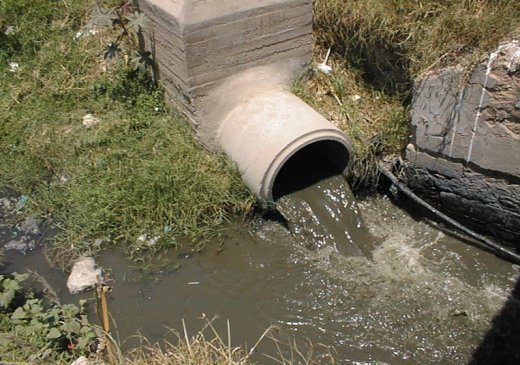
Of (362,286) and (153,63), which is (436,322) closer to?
(362,286)

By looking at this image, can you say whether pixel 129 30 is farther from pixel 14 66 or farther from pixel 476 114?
pixel 476 114

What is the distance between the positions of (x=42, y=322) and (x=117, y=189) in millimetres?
1447

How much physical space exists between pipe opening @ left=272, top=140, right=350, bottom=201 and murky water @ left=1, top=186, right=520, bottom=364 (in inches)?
15.2

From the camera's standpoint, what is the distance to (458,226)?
484cm

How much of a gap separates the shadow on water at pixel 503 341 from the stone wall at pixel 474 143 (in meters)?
0.69

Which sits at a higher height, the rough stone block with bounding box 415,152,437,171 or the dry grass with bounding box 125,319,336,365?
the rough stone block with bounding box 415,152,437,171

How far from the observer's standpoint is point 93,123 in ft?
18.4

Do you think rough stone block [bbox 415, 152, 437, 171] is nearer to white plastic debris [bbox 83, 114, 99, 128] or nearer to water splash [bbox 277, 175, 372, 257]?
water splash [bbox 277, 175, 372, 257]

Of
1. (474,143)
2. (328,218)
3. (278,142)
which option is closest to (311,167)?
(328,218)

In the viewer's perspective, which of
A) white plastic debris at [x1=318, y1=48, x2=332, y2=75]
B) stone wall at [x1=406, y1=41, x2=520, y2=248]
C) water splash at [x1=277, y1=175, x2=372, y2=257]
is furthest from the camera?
white plastic debris at [x1=318, y1=48, x2=332, y2=75]

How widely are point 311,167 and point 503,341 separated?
2.09 meters

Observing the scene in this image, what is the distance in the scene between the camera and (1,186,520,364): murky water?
4113 mm

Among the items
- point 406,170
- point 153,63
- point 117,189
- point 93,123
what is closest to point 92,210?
point 117,189

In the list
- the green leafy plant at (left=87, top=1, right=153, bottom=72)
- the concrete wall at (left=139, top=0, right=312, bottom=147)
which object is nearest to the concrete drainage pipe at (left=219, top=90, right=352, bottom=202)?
the concrete wall at (left=139, top=0, right=312, bottom=147)
